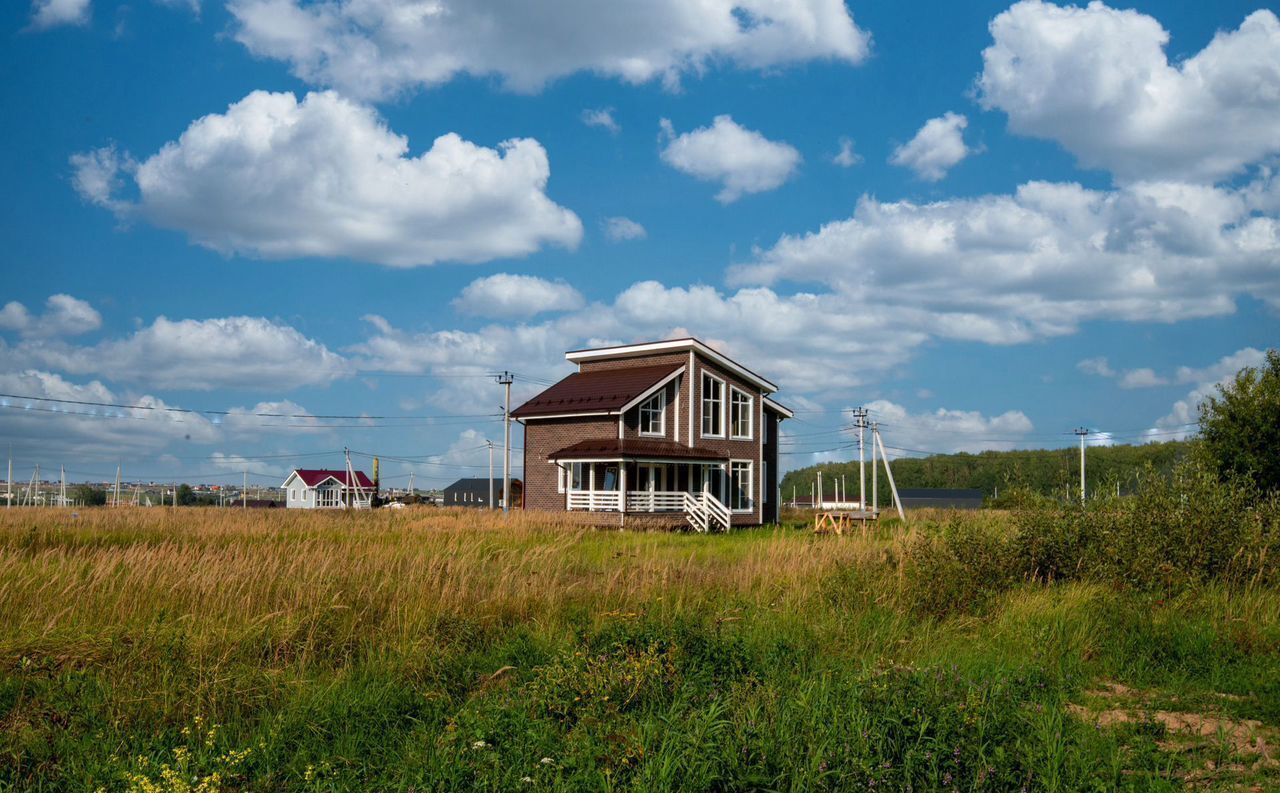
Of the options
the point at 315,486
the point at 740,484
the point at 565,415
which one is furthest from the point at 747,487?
the point at 315,486

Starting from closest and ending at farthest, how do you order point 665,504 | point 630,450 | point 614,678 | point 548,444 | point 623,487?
1. point 614,678
2. point 623,487
3. point 630,450
4. point 665,504
5. point 548,444

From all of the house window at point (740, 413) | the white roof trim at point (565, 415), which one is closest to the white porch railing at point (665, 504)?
the white roof trim at point (565, 415)

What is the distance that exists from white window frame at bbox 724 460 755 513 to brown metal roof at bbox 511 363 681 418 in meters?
4.98

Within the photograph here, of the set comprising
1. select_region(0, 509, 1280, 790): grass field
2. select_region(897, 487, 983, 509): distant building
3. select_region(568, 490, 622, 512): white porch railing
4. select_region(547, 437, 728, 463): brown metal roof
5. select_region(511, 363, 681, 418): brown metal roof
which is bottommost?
select_region(897, 487, 983, 509): distant building

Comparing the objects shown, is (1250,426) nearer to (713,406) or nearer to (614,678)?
(713,406)

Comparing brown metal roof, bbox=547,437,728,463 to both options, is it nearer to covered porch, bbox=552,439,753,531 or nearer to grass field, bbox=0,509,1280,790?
covered porch, bbox=552,439,753,531

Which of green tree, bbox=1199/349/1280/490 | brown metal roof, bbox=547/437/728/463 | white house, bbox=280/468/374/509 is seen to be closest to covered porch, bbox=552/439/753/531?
brown metal roof, bbox=547/437/728/463

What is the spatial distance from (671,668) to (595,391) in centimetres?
2927

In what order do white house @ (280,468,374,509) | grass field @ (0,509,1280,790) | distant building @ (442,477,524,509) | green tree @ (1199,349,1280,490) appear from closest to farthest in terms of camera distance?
grass field @ (0,509,1280,790) → green tree @ (1199,349,1280,490) → white house @ (280,468,374,509) → distant building @ (442,477,524,509)

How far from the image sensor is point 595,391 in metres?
35.5

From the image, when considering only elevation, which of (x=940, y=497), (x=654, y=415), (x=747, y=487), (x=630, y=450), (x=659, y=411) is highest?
(x=659, y=411)

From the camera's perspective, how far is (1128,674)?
24.6 feet

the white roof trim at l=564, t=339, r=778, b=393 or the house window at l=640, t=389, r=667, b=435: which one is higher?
the white roof trim at l=564, t=339, r=778, b=393

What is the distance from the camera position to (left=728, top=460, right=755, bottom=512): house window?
1485 inches
